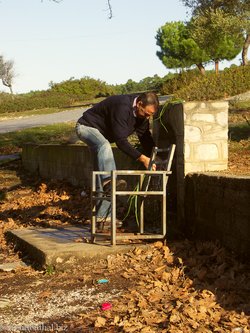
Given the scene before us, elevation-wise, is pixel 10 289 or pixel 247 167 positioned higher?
pixel 247 167

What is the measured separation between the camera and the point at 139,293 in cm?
518

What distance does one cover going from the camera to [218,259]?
19.4 ft

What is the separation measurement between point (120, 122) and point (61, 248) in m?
1.53

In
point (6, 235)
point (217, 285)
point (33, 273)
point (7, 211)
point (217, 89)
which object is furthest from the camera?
point (217, 89)

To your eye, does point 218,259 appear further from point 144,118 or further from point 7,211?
point 7,211

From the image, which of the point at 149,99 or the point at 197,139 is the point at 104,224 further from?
the point at 149,99

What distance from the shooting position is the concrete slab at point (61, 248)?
6219 mm

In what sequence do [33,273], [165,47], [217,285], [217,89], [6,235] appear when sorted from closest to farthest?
1. [217,285]
2. [33,273]
3. [6,235]
4. [217,89]
5. [165,47]

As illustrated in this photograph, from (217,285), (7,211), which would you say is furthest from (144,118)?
(7,211)

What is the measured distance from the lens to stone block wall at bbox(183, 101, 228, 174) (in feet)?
23.0

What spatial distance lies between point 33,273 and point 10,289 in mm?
490

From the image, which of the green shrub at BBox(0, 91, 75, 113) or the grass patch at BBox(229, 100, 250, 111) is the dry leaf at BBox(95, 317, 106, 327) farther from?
the green shrub at BBox(0, 91, 75, 113)

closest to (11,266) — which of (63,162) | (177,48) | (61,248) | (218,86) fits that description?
(61,248)

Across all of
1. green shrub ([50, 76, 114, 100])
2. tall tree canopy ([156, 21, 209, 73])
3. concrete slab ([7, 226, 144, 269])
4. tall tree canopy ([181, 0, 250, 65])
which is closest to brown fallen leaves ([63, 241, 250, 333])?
concrete slab ([7, 226, 144, 269])
